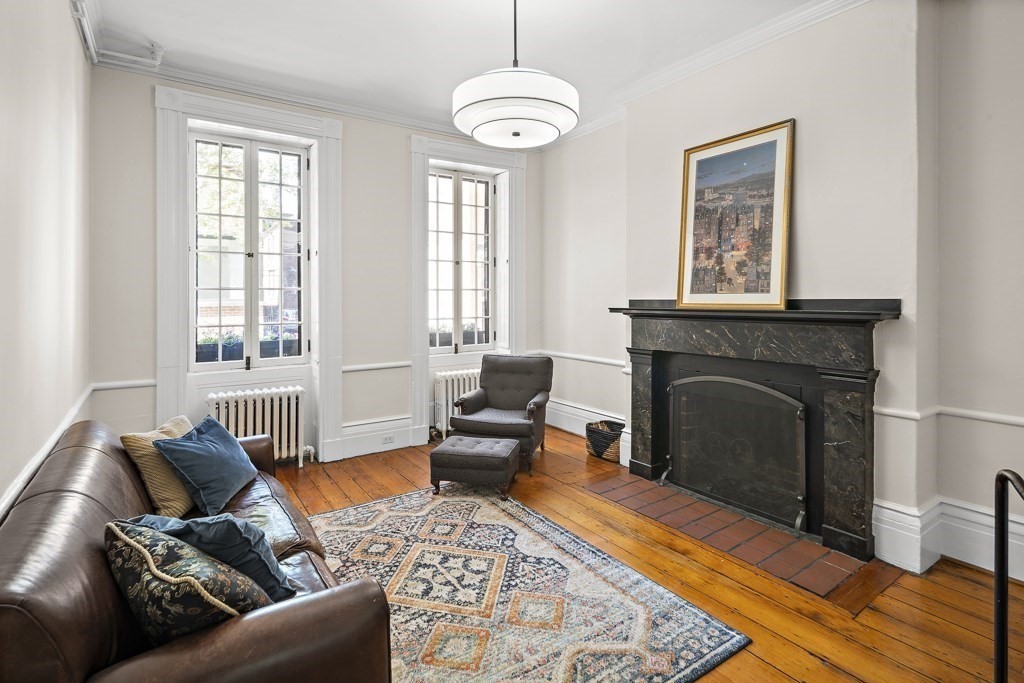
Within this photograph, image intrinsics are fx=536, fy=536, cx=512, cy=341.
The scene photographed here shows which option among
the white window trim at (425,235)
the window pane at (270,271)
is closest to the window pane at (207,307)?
the window pane at (270,271)

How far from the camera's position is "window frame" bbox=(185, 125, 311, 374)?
4223mm

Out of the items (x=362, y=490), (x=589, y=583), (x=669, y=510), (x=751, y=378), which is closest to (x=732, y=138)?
(x=751, y=378)

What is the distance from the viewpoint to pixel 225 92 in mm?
4180

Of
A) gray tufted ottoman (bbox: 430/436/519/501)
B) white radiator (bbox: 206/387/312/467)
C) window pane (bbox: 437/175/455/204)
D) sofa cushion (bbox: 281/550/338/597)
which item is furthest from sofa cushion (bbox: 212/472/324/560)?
window pane (bbox: 437/175/455/204)

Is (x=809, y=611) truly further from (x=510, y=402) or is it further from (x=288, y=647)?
(x=510, y=402)

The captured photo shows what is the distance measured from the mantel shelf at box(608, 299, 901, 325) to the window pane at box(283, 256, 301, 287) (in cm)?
318

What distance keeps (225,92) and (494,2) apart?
7.95ft

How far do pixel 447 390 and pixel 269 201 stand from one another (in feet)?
7.76

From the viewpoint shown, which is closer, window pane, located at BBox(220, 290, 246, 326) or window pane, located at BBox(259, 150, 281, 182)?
window pane, located at BBox(220, 290, 246, 326)

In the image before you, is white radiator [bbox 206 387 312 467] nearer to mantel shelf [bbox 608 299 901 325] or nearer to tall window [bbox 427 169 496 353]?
tall window [bbox 427 169 496 353]

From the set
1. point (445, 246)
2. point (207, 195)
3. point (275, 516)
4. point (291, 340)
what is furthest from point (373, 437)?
point (275, 516)

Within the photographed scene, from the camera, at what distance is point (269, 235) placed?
4625mm

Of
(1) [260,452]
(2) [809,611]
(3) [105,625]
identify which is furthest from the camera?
(1) [260,452]

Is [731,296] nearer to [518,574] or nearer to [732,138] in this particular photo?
[732,138]
